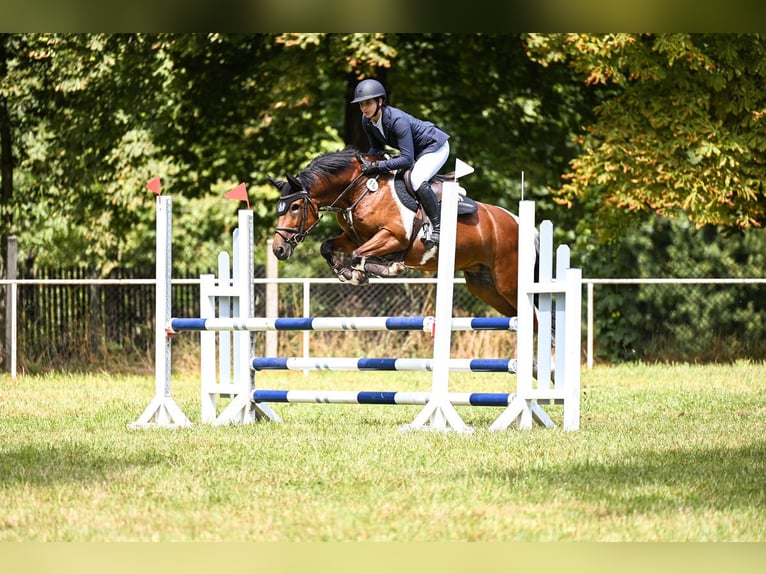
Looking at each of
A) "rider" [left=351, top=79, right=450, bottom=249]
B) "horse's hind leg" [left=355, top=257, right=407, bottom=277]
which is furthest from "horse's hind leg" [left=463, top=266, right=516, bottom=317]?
"horse's hind leg" [left=355, top=257, right=407, bottom=277]

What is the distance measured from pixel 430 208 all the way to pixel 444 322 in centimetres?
158

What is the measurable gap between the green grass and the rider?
5.86ft

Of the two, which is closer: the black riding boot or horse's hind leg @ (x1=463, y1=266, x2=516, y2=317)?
the black riding boot

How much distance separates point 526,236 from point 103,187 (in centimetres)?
1295

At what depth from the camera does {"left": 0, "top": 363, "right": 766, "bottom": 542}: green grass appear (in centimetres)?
486

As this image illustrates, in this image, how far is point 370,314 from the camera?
58.0 feet

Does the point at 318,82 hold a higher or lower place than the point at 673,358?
higher

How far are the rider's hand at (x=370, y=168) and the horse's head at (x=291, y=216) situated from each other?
22.0 inches

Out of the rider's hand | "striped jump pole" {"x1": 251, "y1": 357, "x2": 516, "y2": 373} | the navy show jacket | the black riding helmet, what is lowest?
"striped jump pole" {"x1": 251, "y1": 357, "x2": 516, "y2": 373}

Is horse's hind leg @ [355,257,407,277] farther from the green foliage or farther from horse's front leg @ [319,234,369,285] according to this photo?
the green foliage

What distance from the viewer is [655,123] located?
16.0 m

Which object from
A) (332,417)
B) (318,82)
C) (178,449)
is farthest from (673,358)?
(178,449)

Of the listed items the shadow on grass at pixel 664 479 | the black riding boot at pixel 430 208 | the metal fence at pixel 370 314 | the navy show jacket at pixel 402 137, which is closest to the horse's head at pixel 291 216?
the navy show jacket at pixel 402 137
